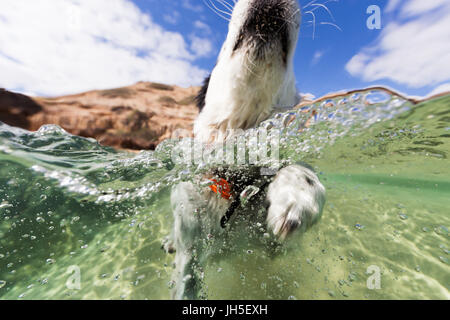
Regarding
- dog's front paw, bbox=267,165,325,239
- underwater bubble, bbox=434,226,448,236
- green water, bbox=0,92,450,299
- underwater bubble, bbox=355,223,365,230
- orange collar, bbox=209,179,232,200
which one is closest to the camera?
dog's front paw, bbox=267,165,325,239

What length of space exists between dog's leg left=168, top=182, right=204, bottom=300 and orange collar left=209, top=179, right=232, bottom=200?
189 millimetres

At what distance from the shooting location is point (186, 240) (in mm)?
1745

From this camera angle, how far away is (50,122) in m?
2.78

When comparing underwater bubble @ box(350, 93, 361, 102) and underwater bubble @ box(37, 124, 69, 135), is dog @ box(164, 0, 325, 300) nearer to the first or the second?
underwater bubble @ box(350, 93, 361, 102)

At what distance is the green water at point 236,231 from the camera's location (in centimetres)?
182

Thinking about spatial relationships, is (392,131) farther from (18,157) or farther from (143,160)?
(18,157)

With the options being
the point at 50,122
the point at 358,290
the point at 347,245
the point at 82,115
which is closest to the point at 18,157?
the point at 50,122

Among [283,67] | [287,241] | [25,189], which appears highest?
[283,67]

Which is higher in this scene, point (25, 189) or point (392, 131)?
point (392, 131)

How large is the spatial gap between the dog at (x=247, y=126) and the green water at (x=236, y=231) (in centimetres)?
24

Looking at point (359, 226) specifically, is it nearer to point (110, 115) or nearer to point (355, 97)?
point (355, 97)

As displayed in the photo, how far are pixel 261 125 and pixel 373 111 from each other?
1.26 metres

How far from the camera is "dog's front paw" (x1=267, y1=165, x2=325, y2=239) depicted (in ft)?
4.58

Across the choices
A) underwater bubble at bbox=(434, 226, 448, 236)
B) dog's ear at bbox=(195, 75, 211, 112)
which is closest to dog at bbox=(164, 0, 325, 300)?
dog's ear at bbox=(195, 75, 211, 112)
